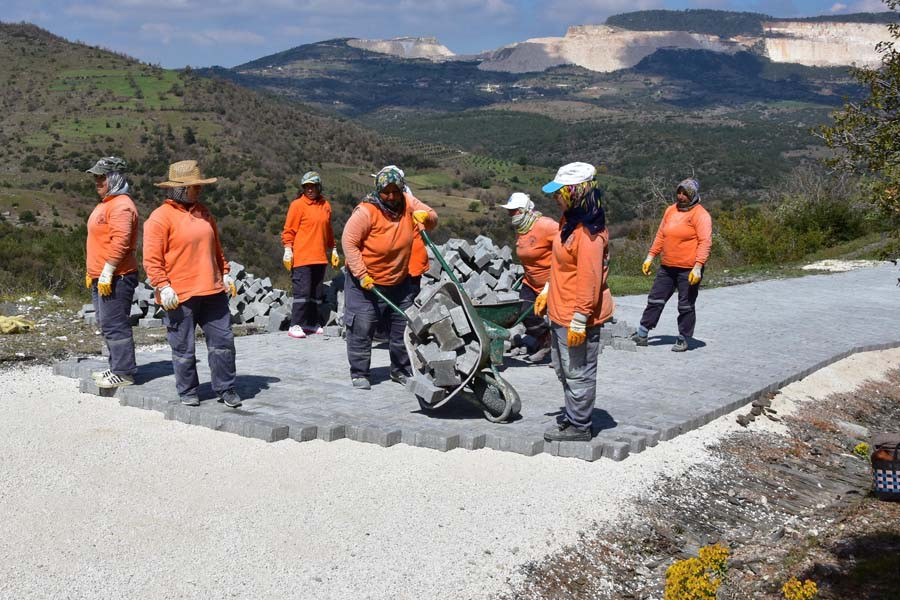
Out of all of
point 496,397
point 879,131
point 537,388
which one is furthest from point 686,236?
point 496,397

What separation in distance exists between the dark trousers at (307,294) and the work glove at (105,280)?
3.58m

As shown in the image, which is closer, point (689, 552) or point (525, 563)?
point (525, 563)

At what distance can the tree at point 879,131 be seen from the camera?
25.7ft

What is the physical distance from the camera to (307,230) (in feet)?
35.8

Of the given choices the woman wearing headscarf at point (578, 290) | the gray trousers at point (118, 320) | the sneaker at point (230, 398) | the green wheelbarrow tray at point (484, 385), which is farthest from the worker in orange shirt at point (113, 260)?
the woman wearing headscarf at point (578, 290)

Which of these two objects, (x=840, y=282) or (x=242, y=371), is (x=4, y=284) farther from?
(x=840, y=282)

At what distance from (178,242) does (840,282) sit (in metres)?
15.0

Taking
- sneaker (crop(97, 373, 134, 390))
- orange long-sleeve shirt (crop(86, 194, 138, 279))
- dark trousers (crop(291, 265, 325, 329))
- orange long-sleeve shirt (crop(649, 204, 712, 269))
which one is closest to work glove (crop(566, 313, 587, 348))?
orange long-sleeve shirt (crop(86, 194, 138, 279))

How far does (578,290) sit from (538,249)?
9.83 ft

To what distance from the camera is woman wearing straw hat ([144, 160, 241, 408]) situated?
7082mm

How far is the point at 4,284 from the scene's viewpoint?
56.0 feet

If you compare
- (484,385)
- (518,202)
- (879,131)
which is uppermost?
(879,131)

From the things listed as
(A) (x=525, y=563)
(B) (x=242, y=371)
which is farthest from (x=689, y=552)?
(B) (x=242, y=371)

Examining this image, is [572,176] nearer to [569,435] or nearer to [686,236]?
[569,435]
